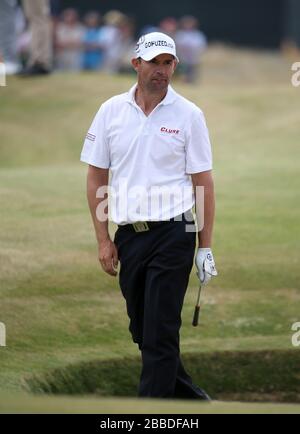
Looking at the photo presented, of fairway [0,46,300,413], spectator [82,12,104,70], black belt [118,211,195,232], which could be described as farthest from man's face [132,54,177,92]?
spectator [82,12,104,70]

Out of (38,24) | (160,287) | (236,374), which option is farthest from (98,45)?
(160,287)

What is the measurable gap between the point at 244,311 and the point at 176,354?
3.02m

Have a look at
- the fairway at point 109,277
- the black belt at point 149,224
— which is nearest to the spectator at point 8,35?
the fairway at point 109,277

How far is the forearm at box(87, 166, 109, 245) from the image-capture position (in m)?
6.90

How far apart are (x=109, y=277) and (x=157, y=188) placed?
368cm

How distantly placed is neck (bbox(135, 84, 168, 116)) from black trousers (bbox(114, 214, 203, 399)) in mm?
724

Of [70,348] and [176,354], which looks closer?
[176,354]

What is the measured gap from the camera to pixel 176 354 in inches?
263

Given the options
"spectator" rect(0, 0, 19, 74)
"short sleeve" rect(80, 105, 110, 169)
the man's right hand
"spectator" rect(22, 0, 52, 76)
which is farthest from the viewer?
"spectator" rect(0, 0, 19, 74)

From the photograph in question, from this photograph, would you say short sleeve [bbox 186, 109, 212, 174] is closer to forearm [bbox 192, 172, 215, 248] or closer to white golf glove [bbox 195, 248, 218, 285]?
forearm [bbox 192, 172, 215, 248]

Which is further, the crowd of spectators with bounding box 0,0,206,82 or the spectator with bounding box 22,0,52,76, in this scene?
the crowd of spectators with bounding box 0,0,206,82
